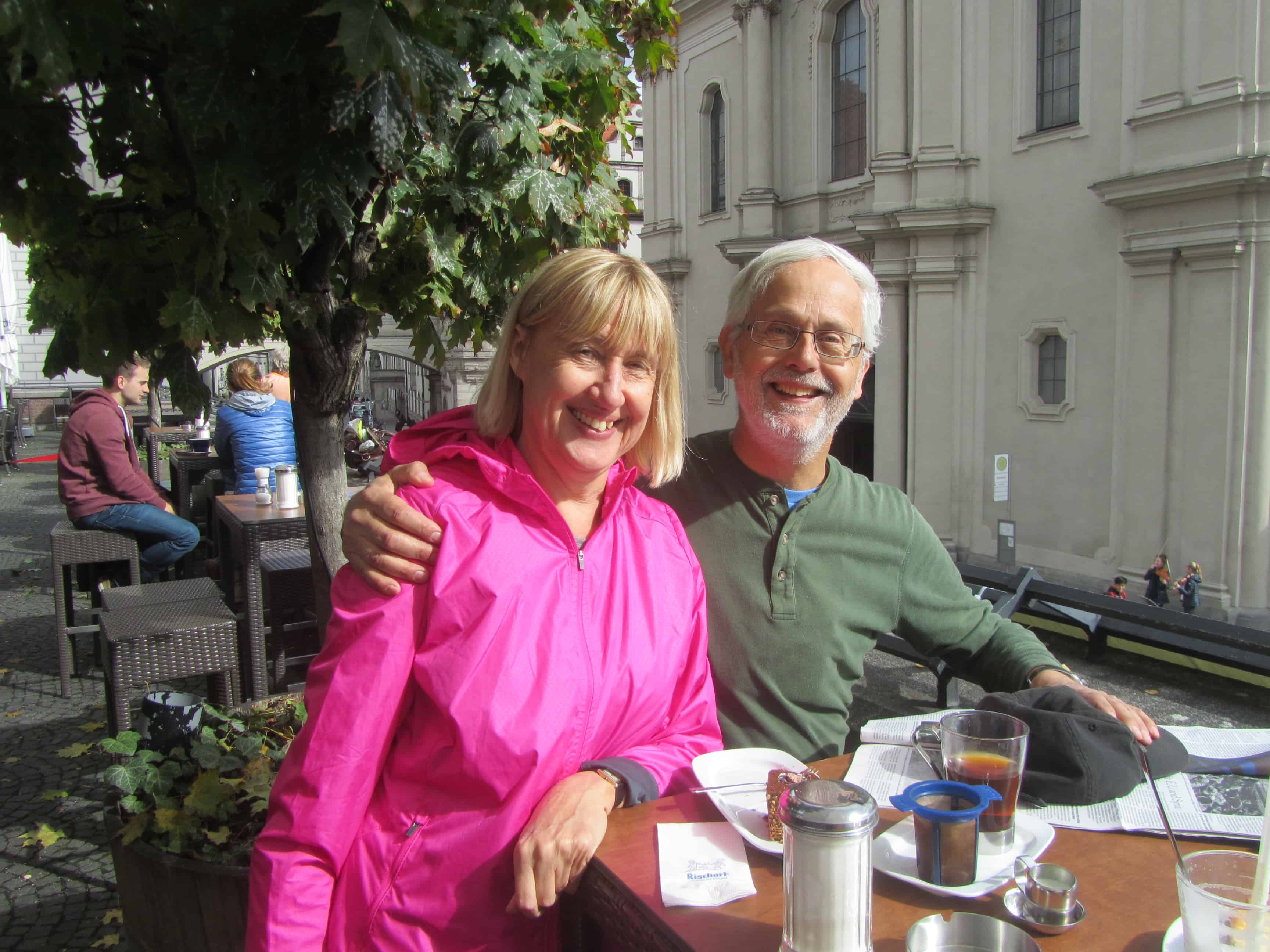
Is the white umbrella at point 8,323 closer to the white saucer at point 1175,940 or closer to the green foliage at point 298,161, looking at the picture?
the green foliage at point 298,161

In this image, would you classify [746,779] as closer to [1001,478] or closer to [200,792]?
[200,792]

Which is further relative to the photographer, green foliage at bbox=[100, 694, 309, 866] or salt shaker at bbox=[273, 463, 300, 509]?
salt shaker at bbox=[273, 463, 300, 509]

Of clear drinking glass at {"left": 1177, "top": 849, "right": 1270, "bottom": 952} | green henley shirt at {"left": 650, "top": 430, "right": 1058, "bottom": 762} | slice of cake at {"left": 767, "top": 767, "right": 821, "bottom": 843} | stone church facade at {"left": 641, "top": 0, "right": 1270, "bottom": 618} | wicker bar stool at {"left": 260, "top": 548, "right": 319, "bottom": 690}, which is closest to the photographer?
clear drinking glass at {"left": 1177, "top": 849, "right": 1270, "bottom": 952}

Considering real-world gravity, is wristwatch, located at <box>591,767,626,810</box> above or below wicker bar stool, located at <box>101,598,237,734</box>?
above

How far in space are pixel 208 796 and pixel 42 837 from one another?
1922 mm

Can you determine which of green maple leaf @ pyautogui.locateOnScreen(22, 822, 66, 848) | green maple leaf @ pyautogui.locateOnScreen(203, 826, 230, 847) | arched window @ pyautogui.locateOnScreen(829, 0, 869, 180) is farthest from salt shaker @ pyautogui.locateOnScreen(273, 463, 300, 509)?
arched window @ pyautogui.locateOnScreen(829, 0, 869, 180)

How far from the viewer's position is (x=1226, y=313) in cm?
1271

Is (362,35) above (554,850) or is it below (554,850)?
above

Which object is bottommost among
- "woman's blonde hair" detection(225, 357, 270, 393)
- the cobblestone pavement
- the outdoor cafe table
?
the cobblestone pavement

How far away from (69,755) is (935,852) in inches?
187

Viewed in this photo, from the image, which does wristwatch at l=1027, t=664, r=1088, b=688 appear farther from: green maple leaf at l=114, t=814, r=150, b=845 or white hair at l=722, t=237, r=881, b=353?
green maple leaf at l=114, t=814, r=150, b=845

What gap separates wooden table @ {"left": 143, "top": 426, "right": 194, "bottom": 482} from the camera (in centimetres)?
1120

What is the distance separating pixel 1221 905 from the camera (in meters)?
1.19

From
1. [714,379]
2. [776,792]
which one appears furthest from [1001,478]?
[776,792]
